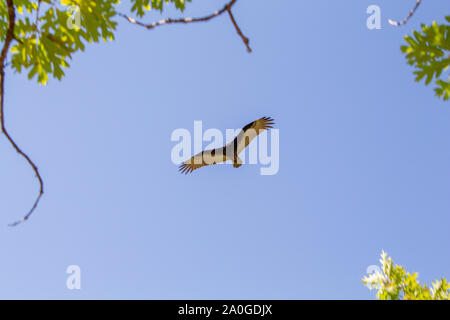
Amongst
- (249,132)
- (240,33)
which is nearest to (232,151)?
(249,132)

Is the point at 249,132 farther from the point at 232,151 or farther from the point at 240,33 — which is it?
the point at 240,33

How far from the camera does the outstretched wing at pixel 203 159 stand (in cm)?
660

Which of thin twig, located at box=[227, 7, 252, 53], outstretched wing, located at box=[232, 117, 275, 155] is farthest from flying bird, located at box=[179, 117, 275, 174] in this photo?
thin twig, located at box=[227, 7, 252, 53]

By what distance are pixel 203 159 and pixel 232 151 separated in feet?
2.64

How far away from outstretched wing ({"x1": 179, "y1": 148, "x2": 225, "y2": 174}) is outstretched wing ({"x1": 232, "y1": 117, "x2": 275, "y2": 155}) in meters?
0.30

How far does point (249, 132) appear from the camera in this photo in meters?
6.80

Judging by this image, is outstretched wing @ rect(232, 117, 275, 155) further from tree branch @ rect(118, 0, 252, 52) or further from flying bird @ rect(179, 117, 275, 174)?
tree branch @ rect(118, 0, 252, 52)

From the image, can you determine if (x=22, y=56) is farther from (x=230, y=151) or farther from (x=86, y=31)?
(x=230, y=151)

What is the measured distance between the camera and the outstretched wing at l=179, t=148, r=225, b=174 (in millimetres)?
6602

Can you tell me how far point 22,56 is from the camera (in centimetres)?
493

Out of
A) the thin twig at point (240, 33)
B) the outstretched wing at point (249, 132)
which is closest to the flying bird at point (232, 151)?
the outstretched wing at point (249, 132)
